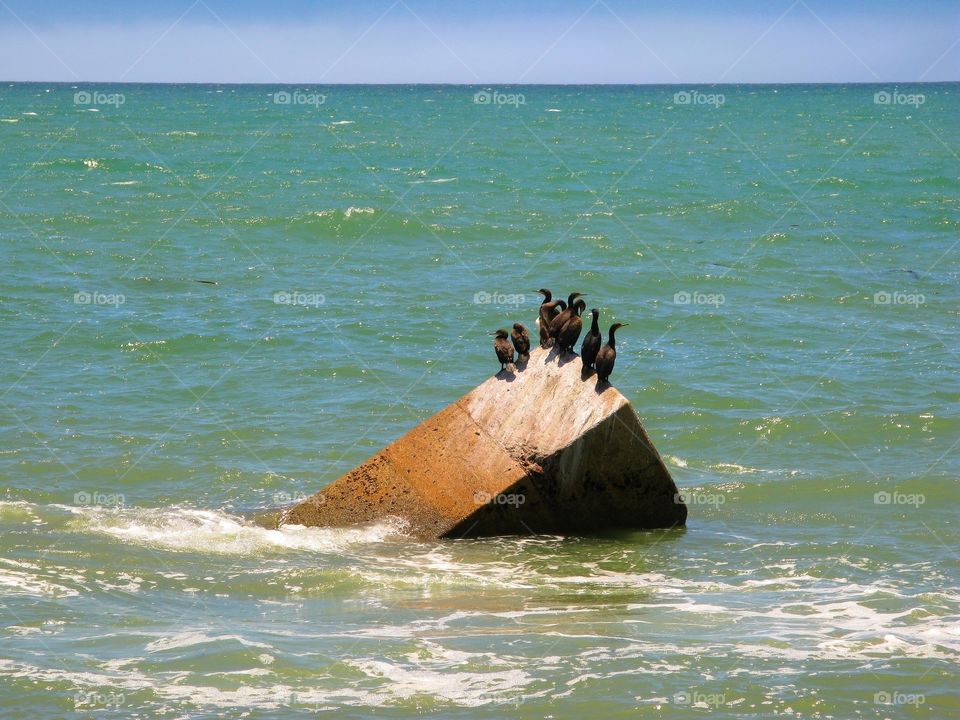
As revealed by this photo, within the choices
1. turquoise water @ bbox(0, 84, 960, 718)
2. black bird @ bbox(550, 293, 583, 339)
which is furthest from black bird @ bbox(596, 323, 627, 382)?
turquoise water @ bbox(0, 84, 960, 718)

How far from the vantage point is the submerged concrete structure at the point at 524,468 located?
10.6 metres

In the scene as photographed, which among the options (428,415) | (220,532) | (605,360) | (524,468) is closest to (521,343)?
(605,360)

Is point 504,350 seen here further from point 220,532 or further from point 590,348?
point 220,532

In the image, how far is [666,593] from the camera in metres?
10.0

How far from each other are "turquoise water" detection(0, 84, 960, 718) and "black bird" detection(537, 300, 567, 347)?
1.80 meters

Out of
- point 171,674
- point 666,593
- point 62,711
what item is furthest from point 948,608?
point 62,711

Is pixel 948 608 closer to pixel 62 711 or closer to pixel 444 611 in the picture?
pixel 444 611

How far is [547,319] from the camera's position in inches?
459

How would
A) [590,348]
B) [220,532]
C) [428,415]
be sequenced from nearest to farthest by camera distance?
[590,348] < [220,532] < [428,415]

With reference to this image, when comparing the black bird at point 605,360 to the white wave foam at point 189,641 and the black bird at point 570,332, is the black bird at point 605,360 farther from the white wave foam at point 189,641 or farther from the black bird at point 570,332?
the white wave foam at point 189,641

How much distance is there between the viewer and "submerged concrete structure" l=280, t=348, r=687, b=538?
1062 cm

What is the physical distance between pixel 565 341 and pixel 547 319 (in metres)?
0.55

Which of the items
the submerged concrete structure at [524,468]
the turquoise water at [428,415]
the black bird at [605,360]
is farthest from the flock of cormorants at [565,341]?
the turquoise water at [428,415]

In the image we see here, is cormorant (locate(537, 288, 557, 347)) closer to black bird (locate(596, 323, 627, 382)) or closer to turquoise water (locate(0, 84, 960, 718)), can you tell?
black bird (locate(596, 323, 627, 382))
